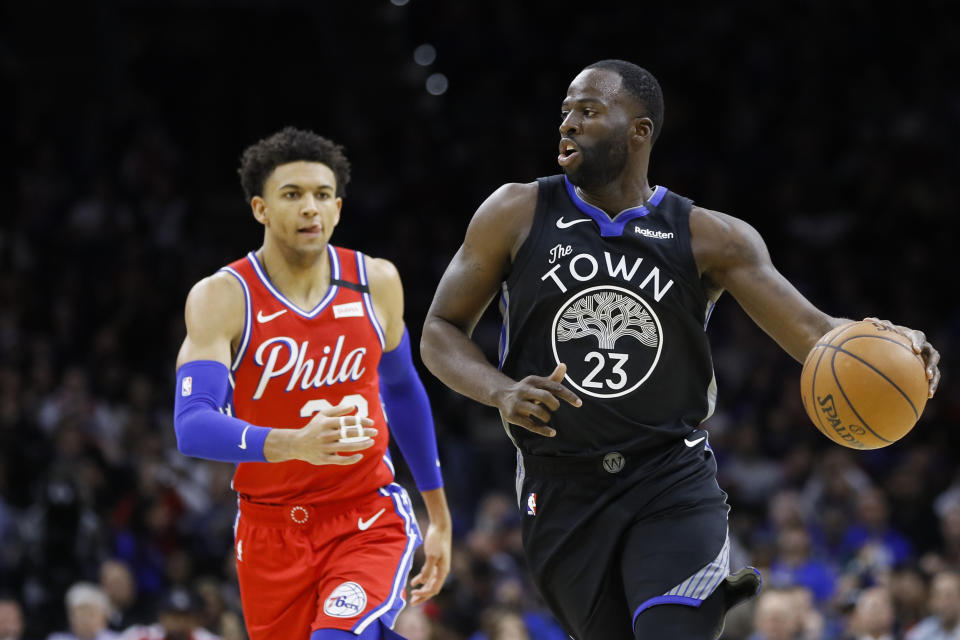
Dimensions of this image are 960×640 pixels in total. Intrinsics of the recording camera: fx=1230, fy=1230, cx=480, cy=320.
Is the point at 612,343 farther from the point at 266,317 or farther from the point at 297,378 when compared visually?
the point at 266,317

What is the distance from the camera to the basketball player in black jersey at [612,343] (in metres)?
3.99

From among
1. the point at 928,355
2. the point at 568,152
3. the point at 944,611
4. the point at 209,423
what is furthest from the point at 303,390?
the point at 944,611

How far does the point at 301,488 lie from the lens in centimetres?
469

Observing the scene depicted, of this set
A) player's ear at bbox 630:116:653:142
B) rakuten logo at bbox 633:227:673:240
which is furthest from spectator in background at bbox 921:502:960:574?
player's ear at bbox 630:116:653:142

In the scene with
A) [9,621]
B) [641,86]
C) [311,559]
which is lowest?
[9,621]

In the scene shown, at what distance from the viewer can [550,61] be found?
15180mm

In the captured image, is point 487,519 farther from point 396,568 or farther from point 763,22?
point 763,22

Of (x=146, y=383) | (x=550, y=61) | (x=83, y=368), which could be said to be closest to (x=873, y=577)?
(x=146, y=383)

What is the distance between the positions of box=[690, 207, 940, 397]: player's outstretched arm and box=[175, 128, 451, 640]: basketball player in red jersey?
137cm

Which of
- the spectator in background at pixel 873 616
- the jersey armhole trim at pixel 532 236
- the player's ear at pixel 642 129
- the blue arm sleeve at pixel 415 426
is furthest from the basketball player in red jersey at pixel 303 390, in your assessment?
the spectator in background at pixel 873 616

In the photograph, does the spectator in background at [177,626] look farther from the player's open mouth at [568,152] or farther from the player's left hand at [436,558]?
the player's open mouth at [568,152]

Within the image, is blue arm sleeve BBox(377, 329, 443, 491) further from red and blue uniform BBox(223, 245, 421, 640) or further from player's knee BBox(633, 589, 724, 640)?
player's knee BBox(633, 589, 724, 640)

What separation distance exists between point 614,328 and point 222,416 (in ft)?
4.54

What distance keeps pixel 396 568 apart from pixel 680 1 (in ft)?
39.5
